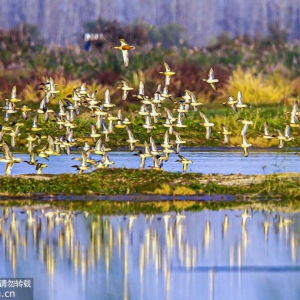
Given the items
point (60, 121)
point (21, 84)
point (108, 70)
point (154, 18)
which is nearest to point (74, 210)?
point (60, 121)

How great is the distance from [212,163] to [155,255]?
1167 centimetres

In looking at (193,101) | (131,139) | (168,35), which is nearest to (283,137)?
(193,101)

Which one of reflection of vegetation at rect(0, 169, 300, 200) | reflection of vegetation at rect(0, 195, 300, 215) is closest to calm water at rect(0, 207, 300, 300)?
reflection of vegetation at rect(0, 195, 300, 215)

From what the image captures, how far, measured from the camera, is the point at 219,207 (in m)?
22.5

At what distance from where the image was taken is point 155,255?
1773cm

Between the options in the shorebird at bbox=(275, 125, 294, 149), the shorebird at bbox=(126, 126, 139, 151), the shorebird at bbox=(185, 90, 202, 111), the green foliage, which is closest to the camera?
the shorebird at bbox=(275, 125, 294, 149)

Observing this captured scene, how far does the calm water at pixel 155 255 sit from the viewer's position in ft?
51.5

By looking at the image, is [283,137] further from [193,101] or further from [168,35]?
[168,35]

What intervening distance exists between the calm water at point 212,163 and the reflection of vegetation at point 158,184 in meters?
2.24

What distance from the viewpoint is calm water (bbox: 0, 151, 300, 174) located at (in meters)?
27.4

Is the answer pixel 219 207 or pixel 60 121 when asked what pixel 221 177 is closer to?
pixel 219 207

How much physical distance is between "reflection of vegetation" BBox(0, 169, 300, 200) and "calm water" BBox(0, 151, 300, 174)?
2.24 meters

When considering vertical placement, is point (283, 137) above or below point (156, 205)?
above

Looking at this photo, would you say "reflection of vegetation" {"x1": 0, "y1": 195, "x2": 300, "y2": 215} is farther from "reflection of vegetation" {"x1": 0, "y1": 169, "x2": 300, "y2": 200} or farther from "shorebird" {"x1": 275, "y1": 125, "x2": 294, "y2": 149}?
"shorebird" {"x1": 275, "y1": 125, "x2": 294, "y2": 149}
